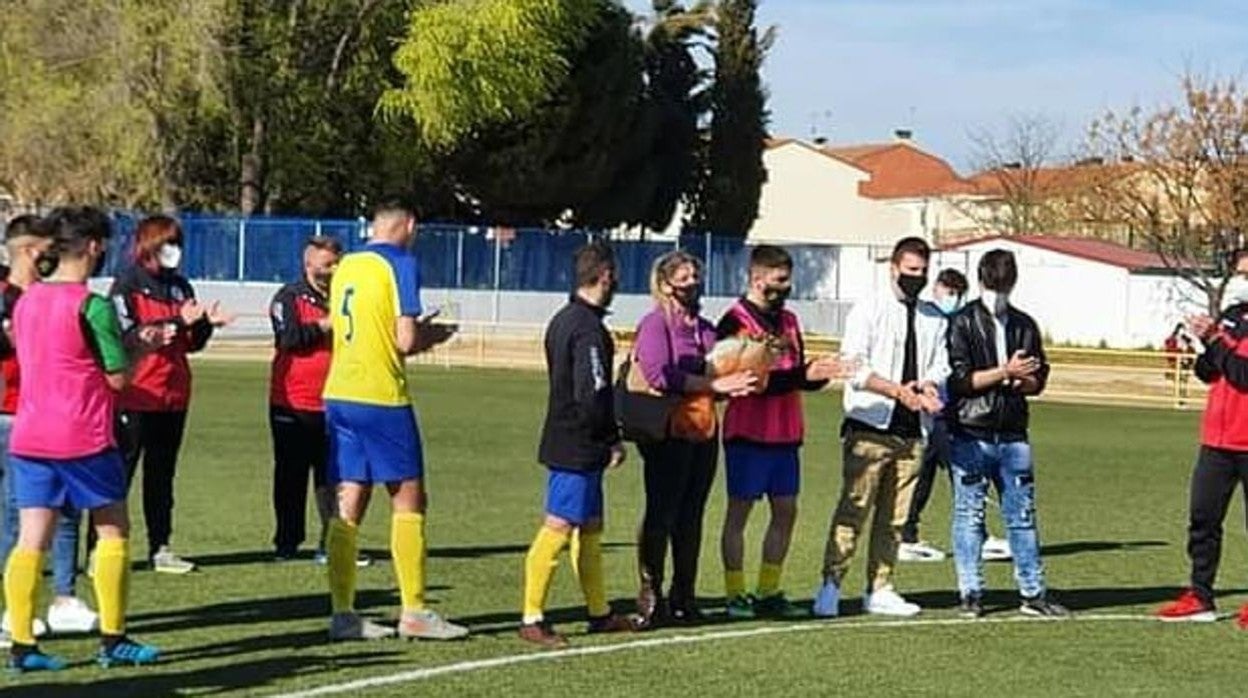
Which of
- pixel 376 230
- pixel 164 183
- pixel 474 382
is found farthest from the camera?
pixel 164 183

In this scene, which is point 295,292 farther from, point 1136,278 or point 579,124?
point 1136,278

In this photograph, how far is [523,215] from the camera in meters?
55.4

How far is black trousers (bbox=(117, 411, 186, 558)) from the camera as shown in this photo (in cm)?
1140

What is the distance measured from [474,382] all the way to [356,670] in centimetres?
2587

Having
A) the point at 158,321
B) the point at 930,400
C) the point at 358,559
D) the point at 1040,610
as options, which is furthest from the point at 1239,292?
the point at 158,321

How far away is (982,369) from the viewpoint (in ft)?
33.9

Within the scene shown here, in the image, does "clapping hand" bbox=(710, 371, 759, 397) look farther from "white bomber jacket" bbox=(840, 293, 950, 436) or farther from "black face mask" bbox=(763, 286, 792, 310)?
"white bomber jacket" bbox=(840, 293, 950, 436)

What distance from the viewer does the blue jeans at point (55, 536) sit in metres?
9.33

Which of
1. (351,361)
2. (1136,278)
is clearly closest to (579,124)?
(1136,278)

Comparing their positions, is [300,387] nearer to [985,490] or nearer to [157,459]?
[157,459]

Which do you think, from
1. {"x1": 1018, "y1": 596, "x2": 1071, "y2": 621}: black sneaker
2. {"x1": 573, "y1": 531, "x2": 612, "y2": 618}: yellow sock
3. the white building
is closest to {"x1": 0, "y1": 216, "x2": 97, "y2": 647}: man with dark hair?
{"x1": 573, "y1": 531, "x2": 612, "y2": 618}: yellow sock

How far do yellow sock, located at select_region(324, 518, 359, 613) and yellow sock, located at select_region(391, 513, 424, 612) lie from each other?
20 cm

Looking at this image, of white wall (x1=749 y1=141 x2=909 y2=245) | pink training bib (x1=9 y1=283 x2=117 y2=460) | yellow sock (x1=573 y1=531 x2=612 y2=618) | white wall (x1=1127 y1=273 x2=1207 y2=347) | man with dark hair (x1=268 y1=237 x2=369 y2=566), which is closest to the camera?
pink training bib (x1=9 y1=283 x2=117 y2=460)

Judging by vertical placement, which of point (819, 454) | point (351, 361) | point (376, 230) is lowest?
point (819, 454)
